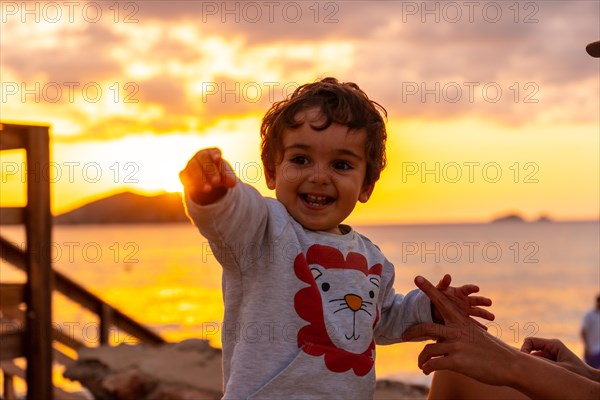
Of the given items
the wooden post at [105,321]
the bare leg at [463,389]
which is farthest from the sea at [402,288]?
the bare leg at [463,389]

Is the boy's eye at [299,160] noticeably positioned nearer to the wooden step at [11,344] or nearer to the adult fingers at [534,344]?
the adult fingers at [534,344]

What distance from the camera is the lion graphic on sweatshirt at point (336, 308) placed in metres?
2.25

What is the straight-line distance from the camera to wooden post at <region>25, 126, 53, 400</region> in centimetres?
490

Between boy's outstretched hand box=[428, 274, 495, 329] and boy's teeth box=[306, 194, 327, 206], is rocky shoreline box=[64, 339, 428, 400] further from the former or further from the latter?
boy's teeth box=[306, 194, 327, 206]

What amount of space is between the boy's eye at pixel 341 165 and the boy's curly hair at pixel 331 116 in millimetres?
108

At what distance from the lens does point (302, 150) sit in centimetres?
238

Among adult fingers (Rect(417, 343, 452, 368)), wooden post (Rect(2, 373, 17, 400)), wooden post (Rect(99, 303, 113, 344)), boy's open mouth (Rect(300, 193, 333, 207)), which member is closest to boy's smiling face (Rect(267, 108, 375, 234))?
boy's open mouth (Rect(300, 193, 333, 207))

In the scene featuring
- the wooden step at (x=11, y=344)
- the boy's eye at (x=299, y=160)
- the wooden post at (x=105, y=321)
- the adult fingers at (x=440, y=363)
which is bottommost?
the wooden post at (x=105, y=321)

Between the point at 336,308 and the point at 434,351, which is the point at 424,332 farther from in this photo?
the point at 336,308

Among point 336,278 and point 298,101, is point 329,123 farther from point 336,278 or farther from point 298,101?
point 336,278

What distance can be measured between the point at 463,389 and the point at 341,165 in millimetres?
1027

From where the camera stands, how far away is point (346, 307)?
2.33 metres

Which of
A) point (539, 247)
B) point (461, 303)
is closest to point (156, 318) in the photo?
point (461, 303)

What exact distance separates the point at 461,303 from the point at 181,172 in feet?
4.04
